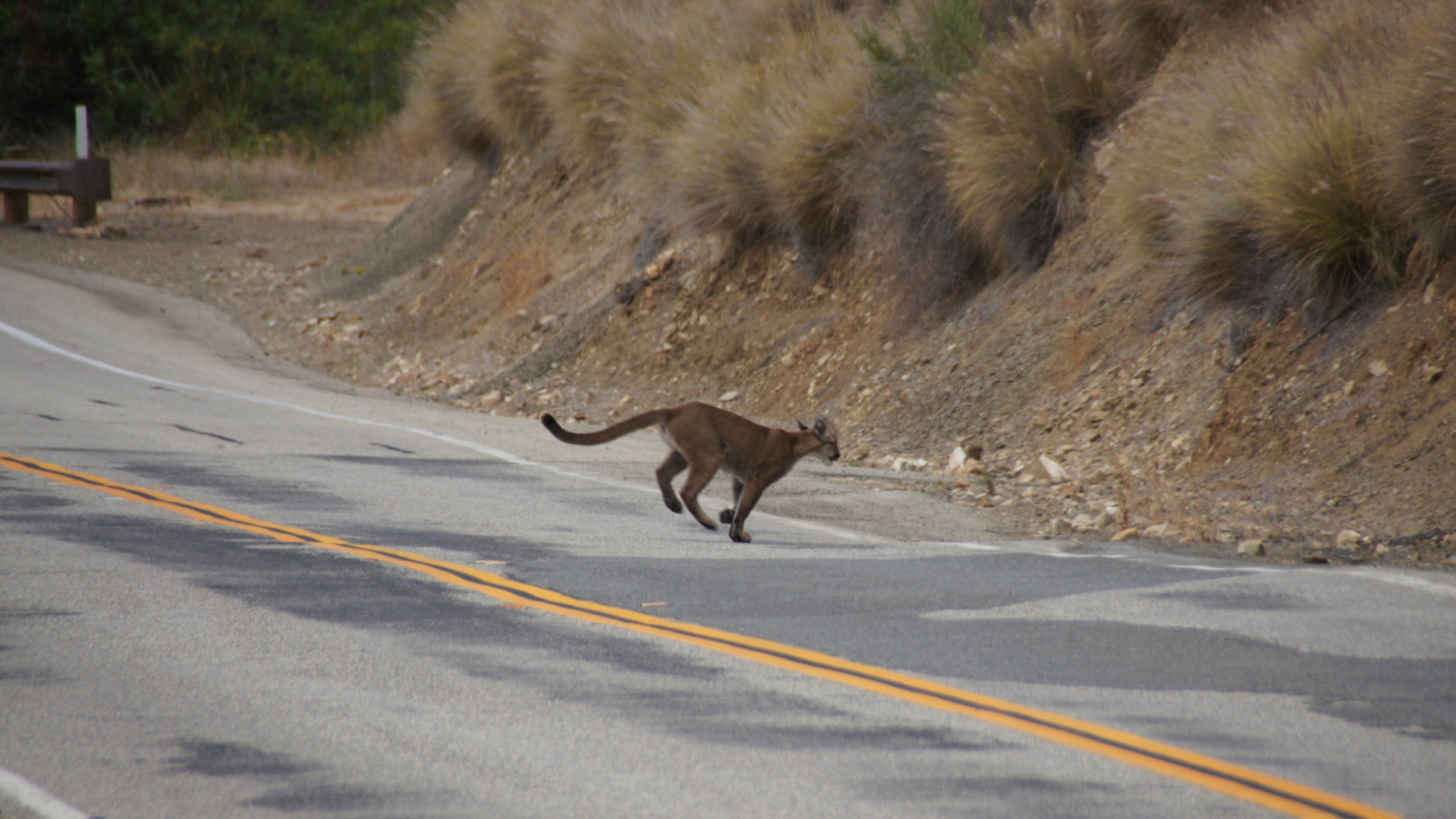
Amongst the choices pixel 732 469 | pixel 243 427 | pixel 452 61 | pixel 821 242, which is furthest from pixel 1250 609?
pixel 452 61

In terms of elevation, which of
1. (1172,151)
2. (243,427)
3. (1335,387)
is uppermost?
(1172,151)

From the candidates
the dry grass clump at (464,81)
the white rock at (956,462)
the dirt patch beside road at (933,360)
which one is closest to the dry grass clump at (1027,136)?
the dirt patch beside road at (933,360)

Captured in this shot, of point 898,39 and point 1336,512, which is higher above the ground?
point 898,39

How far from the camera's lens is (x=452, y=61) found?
1021 inches

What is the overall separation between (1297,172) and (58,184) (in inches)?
1094

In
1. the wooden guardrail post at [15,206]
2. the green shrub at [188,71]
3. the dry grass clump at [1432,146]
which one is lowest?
the wooden guardrail post at [15,206]

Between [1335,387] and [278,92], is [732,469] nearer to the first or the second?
[1335,387]

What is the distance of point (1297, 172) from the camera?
1008 centimetres

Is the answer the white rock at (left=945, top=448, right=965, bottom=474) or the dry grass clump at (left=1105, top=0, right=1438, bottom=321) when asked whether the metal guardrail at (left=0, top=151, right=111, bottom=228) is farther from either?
the dry grass clump at (left=1105, top=0, right=1438, bottom=321)

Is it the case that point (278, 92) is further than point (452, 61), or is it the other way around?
point (278, 92)

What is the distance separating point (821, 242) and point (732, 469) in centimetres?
863

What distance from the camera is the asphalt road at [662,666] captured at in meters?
4.09

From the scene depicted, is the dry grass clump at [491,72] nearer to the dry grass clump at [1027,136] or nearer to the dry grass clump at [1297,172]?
the dry grass clump at [1027,136]

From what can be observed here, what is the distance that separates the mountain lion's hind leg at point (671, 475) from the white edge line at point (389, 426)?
0.73 m
